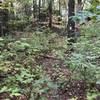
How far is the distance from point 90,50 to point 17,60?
8.26ft

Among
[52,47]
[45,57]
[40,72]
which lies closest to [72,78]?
[40,72]

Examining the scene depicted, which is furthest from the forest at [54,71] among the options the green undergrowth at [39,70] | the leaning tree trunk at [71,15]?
the leaning tree trunk at [71,15]

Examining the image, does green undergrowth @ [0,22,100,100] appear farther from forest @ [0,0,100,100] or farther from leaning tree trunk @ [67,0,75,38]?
leaning tree trunk @ [67,0,75,38]

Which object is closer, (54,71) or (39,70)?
(39,70)

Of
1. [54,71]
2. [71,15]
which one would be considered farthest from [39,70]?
[71,15]

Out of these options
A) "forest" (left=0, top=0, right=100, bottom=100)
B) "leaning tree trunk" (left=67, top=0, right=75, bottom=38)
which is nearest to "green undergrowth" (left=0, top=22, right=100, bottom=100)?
"forest" (left=0, top=0, right=100, bottom=100)

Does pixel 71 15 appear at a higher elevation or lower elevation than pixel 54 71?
higher

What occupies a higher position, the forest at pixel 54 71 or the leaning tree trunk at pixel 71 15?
the leaning tree trunk at pixel 71 15

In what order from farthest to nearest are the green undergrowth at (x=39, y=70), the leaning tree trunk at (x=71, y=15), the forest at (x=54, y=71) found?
1. the leaning tree trunk at (x=71, y=15)
2. the green undergrowth at (x=39, y=70)
3. the forest at (x=54, y=71)

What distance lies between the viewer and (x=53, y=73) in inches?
236

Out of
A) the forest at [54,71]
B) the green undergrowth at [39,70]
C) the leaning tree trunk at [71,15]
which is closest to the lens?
the forest at [54,71]

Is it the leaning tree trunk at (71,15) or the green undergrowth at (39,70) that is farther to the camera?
the leaning tree trunk at (71,15)

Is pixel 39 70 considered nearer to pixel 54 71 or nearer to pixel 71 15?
pixel 54 71

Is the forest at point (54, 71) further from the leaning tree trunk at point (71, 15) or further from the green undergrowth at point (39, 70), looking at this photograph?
the leaning tree trunk at point (71, 15)
